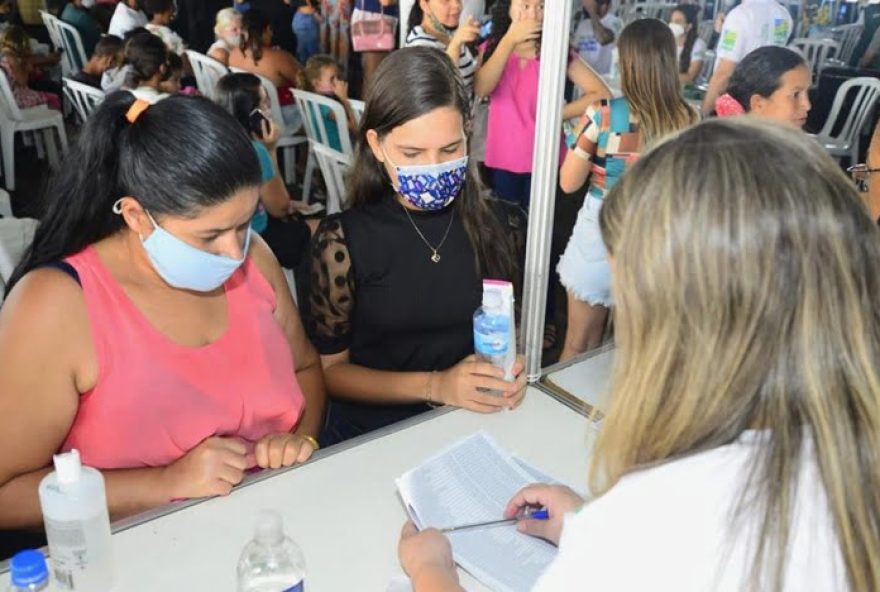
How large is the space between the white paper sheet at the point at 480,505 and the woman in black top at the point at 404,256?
264 mm

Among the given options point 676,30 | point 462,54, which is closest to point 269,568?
point 676,30

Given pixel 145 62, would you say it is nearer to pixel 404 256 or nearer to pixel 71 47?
pixel 71 47

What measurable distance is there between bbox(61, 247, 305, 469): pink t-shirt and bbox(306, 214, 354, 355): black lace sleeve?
0.25m

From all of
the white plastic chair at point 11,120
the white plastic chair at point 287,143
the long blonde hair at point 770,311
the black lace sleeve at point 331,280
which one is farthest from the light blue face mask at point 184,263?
the white plastic chair at point 11,120

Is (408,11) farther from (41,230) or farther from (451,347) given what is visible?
(41,230)

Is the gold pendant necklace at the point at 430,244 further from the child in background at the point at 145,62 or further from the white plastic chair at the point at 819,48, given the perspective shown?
the child in background at the point at 145,62

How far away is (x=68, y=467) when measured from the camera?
1.00 meters

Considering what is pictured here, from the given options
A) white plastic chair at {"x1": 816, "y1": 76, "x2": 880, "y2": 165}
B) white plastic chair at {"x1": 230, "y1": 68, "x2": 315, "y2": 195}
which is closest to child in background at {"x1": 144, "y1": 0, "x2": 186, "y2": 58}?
white plastic chair at {"x1": 230, "y1": 68, "x2": 315, "y2": 195}

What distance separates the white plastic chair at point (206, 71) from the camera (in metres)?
5.34

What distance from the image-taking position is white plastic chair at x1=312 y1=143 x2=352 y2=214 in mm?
3829

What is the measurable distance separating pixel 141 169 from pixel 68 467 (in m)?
0.51

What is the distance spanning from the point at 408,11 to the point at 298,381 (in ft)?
8.07

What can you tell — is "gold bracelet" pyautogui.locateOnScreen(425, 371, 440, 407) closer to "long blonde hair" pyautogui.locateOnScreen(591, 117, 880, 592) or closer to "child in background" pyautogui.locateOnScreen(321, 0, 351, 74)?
"long blonde hair" pyautogui.locateOnScreen(591, 117, 880, 592)

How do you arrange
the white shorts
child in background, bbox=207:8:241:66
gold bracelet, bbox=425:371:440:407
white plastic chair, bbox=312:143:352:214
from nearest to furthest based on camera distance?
1. gold bracelet, bbox=425:371:440:407
2. the white shorts
3. white plastic chair, bbox=312:143:352:214
4. child in background, bbox=207:8:241:66
